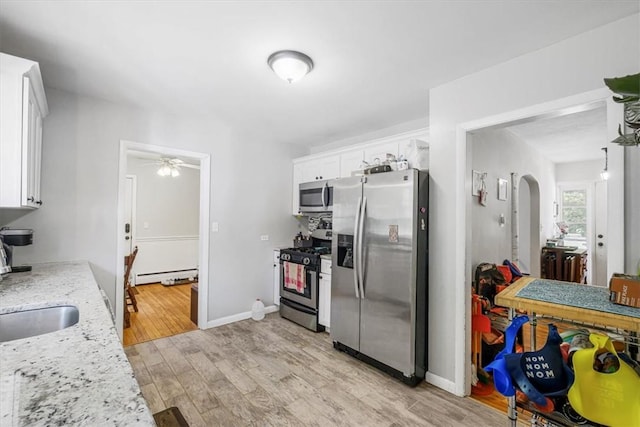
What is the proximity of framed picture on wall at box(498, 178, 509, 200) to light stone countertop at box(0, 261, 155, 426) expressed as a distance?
3894mm

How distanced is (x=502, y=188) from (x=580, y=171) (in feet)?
12.2

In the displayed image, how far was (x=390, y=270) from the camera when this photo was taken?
2.52m

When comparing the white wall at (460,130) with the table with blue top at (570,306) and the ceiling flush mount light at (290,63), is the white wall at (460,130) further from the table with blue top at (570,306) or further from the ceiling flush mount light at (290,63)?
the ceiling flush mount light at (290,63)

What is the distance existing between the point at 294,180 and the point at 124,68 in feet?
8.28

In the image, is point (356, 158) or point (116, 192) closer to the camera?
point (116, 192)

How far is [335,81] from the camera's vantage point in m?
2.48

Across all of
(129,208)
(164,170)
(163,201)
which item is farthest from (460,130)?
(129,208)

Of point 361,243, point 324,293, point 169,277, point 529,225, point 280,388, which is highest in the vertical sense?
point 529,225

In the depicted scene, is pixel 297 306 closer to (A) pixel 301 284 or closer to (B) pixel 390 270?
(A) pixel 301 284

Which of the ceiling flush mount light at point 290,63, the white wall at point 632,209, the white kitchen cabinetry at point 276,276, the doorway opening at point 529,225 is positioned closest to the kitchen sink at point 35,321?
the ceiling flush mount light at point 290,63

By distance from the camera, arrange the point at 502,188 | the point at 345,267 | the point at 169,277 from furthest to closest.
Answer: the point at 169,277 → the point at 502,188 → the point at 345,267

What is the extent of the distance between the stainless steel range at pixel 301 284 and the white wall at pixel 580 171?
5.35 metres

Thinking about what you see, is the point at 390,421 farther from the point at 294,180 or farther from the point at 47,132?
the point at 47,132

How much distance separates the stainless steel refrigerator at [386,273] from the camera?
95.2 inches
